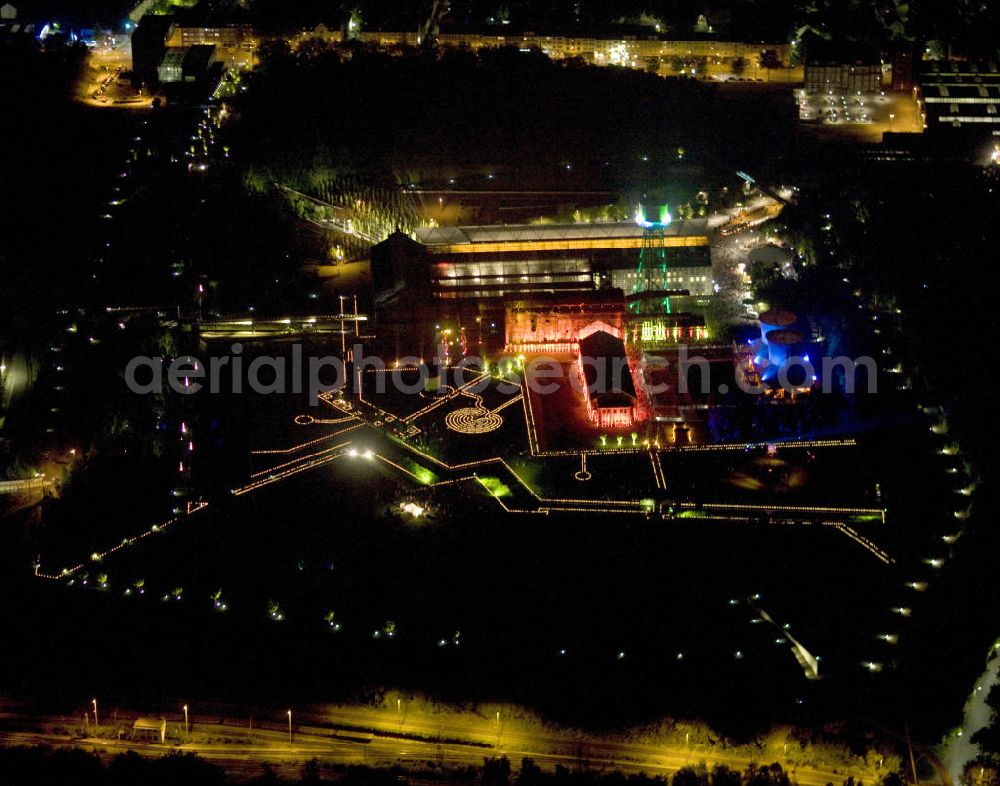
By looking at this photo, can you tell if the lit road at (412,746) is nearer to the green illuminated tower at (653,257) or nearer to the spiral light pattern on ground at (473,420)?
the spiral light pattern on ground at (473,420)

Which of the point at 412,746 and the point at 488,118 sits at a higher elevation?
the point at 488,118

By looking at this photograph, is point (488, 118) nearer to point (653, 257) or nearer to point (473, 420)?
point (653, 257)

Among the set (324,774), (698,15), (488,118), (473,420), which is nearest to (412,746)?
(324,774)

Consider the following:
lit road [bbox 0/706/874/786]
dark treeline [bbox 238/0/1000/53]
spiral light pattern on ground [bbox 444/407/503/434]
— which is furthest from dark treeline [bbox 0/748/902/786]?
dark treeline [bbox 238/0/1000/53]

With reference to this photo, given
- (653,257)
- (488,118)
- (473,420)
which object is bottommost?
(473,420)

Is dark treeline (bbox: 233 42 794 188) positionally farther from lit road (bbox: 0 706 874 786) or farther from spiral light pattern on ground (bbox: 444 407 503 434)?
lit road (bbox: 0 706 874 786)

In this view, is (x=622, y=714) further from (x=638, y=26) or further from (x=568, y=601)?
(x=638, y=26)

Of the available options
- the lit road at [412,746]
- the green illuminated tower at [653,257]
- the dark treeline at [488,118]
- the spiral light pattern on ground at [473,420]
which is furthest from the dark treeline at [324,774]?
the dark treeline at [488,118]

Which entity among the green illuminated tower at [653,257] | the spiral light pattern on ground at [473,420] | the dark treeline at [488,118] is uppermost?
the dark treeline at [488,118]
